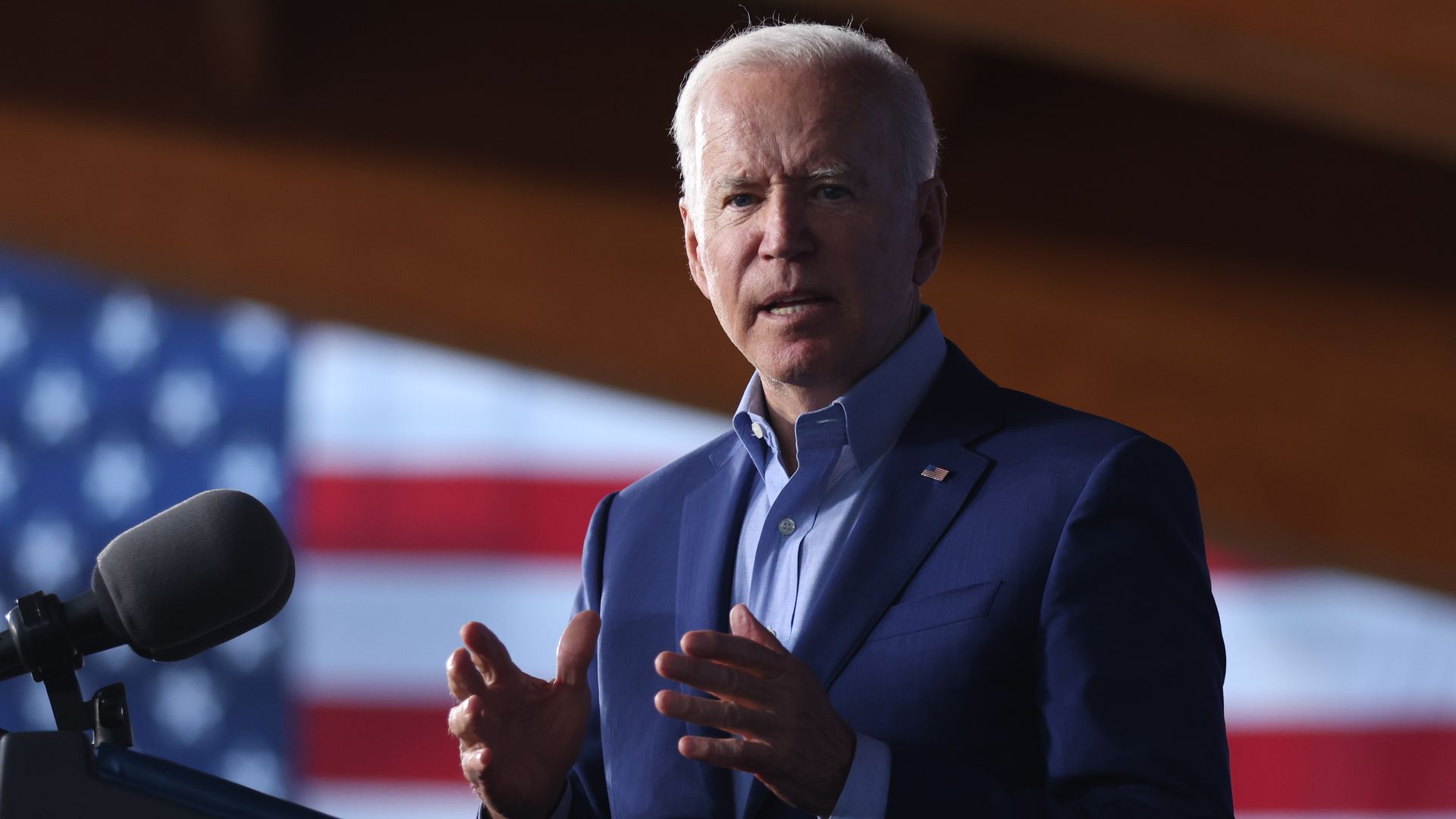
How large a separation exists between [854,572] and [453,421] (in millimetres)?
5496

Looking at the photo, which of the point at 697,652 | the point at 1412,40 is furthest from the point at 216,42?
the point at 697,652

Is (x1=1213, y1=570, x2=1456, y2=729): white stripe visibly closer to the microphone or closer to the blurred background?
the blurred background

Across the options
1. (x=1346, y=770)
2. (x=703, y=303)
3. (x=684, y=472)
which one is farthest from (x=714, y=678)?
(x=1346, y=770)

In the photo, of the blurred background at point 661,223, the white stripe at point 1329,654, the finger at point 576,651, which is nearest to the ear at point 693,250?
the finger at point 576,651

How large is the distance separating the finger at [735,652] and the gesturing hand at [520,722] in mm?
252

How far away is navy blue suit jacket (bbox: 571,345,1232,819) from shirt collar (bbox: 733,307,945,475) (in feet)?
0.06

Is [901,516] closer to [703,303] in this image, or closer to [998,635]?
[998,635]

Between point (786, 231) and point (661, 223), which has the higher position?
point (661, 223)

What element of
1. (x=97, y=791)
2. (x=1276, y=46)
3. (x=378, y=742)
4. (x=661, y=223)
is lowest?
(x=378, y=742)

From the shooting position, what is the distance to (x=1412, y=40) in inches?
80.4

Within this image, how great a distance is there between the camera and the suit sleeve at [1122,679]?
42.8 inches

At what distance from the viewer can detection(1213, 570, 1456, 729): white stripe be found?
5.13m

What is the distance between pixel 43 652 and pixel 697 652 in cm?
38

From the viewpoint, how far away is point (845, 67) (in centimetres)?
135
